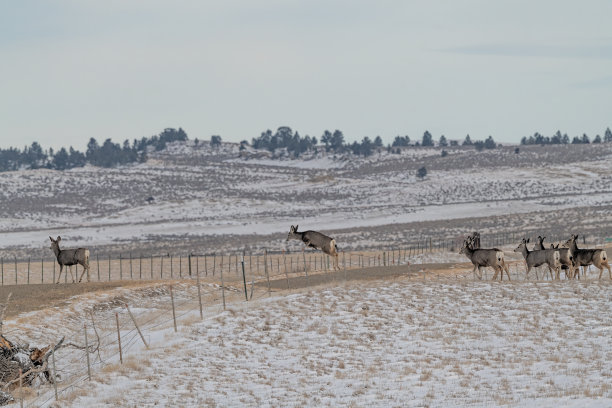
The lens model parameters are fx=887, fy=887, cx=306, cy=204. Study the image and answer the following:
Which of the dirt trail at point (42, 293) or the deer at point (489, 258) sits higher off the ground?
the deer at point (489, 258)

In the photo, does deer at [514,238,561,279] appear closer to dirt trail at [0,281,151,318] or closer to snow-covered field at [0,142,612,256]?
dirt trail at [0,281,151,318]

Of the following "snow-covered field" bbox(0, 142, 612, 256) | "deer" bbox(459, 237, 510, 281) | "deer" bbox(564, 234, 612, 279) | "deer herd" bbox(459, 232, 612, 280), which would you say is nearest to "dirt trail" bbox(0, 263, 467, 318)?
"deer" bbox(459, 237, 510, 281)

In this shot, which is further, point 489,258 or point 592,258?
point 489,258

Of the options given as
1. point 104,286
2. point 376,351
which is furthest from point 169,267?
point 376,351

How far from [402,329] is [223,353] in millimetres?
6150

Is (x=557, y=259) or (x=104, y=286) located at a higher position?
(x=557, y=259)

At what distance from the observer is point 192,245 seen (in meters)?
106

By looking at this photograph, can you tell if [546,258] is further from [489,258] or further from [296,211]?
[296,211]

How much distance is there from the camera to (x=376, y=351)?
26984mm

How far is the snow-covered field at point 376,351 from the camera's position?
21.9 metres

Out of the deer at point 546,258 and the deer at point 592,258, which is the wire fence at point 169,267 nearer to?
the deer at point 546,258

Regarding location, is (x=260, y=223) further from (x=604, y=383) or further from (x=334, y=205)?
(x=604, y=383)

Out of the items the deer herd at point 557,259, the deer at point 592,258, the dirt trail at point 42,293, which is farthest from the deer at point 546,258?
the dirt trail at point 42,293

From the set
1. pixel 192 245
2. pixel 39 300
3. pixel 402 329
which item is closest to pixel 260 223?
pixel 192 245
